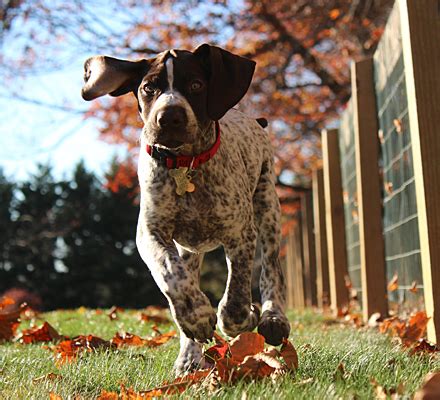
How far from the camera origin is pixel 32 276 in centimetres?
2523

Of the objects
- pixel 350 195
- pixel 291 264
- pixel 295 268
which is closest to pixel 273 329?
pixel 350 195

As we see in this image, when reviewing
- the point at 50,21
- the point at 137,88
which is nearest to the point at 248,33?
the point at 50,21

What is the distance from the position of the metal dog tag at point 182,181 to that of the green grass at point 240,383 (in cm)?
76

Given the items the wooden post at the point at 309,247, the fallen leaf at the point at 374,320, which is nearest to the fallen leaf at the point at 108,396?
the fallen leaf at the point at 374,320

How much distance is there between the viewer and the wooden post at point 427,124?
148 inches

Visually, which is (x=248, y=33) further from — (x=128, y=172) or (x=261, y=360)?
(x=261, y=360)

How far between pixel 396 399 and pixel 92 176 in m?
26.2

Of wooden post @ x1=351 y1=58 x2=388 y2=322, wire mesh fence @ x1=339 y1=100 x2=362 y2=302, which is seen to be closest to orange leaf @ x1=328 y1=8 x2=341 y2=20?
wire mesh fence @ x1=339 y1=100 x2=362 y2=302

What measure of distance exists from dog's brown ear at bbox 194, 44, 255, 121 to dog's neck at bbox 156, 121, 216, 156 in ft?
0.38

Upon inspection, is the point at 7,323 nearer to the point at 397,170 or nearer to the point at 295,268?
the point at 397,170

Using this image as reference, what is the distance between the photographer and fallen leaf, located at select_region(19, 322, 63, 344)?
4383 millimetres

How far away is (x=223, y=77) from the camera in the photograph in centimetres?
313

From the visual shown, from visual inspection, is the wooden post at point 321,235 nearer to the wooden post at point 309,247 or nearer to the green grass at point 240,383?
the wooden post at point 309,247

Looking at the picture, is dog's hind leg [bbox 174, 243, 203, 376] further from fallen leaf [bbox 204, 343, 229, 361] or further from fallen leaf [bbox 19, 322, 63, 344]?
fallen leaf [bbox 19, 322, 63, 344]
